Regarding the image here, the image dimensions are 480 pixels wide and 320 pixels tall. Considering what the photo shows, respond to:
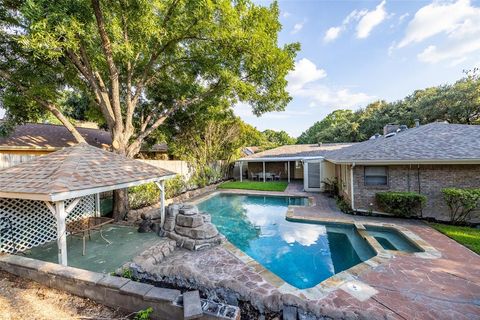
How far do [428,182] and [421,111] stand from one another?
20.0 m

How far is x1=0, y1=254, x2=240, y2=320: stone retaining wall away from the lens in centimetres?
364

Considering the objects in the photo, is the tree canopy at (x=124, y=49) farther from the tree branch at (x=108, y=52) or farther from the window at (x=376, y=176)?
the window at (x=376, y=176)

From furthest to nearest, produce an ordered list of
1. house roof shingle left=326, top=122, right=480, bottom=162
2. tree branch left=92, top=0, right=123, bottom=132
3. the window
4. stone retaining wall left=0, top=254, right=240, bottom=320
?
the window < house roof shingle left=326, top=122, right=480, bottom=162 < tree branch left=92, top=0, right=123, bottom=132 < stone retaining wall left=0, top=254, right=240, bottom=320

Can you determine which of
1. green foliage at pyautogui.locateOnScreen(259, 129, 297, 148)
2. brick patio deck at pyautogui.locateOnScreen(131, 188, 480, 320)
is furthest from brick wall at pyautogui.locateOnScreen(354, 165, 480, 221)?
green foliage at pyautogui.locateOnScreen(259, 129, 297, 148)

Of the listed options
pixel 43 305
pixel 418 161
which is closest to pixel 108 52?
pixel 43 305

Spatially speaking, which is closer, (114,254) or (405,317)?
(405,317)

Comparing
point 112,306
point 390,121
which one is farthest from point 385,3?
point 390,121

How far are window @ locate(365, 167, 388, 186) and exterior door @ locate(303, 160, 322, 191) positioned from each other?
22.4ft

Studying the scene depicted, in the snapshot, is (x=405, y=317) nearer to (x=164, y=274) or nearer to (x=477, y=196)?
(x=164, y=274)

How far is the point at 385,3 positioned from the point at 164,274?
578 inches

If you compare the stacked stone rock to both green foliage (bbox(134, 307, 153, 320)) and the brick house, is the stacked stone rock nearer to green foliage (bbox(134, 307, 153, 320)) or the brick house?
green foliage (bbox(134, 307, 153, 320))

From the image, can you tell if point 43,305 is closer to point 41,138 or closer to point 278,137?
point 41,138

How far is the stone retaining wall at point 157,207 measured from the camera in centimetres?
886

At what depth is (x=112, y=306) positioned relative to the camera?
13.3 feet
